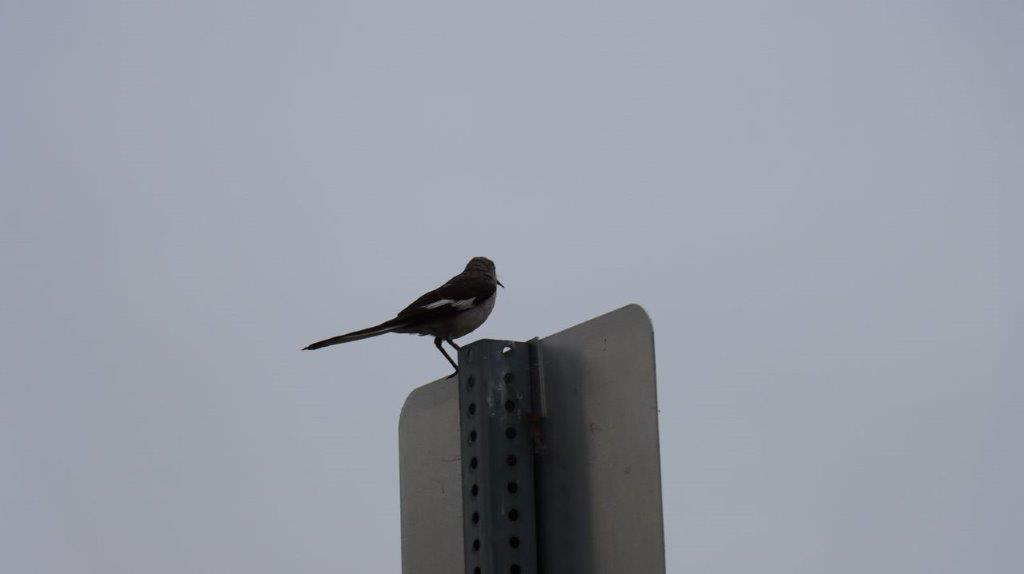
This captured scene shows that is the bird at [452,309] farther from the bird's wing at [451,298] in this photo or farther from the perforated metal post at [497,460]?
the perforated metal post at [497,460]

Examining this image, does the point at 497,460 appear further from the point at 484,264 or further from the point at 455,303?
the point at 484,264

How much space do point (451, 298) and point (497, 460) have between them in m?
4.01

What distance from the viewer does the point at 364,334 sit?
4.62 m

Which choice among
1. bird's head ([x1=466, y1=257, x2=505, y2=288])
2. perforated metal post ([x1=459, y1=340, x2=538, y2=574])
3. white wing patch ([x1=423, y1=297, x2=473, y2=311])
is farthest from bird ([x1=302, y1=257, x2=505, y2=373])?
perforated metal post ([x1=459, y1=340, x2=538, y2=574])

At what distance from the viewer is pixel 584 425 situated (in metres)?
2.55

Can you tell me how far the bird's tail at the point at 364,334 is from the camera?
4.21 meters

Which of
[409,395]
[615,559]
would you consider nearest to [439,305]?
[409,395]

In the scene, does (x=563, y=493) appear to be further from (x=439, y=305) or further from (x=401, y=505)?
(x=439, y=305)

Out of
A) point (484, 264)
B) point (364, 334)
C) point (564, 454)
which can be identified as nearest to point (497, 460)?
point (564, 454)

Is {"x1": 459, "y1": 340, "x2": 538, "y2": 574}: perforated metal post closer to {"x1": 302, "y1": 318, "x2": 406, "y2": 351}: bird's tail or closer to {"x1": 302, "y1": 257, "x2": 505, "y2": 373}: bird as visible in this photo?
{"x1": 302, "y1": 318, "x2": 406, "y2": 351}: bird's tail

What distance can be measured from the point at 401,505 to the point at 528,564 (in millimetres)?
826

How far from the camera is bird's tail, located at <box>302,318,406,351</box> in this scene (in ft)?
13.8

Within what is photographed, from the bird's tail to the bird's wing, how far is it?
1.81 ft

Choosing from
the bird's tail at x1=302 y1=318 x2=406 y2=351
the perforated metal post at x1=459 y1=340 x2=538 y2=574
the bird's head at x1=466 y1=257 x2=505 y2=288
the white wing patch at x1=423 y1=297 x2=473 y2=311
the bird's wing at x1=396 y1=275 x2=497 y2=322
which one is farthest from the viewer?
the bird's head at x1=466 y1=257 x2=505 y2=288
